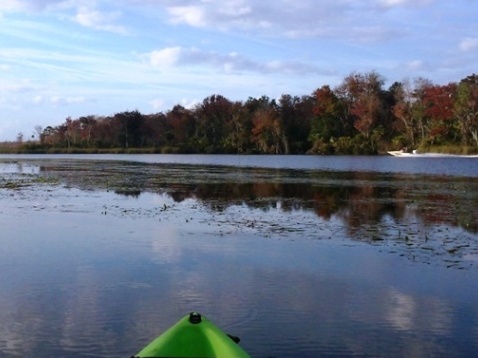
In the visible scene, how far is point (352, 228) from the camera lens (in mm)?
14578

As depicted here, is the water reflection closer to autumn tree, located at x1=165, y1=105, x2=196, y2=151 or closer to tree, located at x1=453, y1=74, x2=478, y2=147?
tree, located at x1=453, y1=74, x2=478, y2=147

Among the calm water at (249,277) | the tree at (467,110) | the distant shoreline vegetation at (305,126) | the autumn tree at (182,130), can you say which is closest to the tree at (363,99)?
the distant shoreline vegetation at (305,126)

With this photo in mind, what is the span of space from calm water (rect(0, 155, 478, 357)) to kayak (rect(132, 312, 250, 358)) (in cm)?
105

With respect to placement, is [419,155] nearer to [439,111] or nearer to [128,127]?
[439,111]

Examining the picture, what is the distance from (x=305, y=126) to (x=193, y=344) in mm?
88723

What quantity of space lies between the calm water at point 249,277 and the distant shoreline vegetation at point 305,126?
2314 inches

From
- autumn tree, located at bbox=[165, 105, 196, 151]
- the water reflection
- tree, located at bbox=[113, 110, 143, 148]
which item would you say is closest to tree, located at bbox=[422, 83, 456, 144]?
autumn tree, located at bbox=[165, 105, 196, 151]

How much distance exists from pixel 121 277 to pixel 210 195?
13.9m

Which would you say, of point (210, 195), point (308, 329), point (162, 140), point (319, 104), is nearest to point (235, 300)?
point (308, 329)

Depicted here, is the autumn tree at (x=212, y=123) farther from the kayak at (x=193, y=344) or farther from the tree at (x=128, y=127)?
the kayak at (x=193, y=344)

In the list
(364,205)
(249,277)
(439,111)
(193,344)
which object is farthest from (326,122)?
(193,344)

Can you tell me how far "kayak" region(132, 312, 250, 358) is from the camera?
5148 millimetres

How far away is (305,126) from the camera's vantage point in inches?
3654

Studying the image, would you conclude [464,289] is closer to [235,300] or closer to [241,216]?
[235,300]
